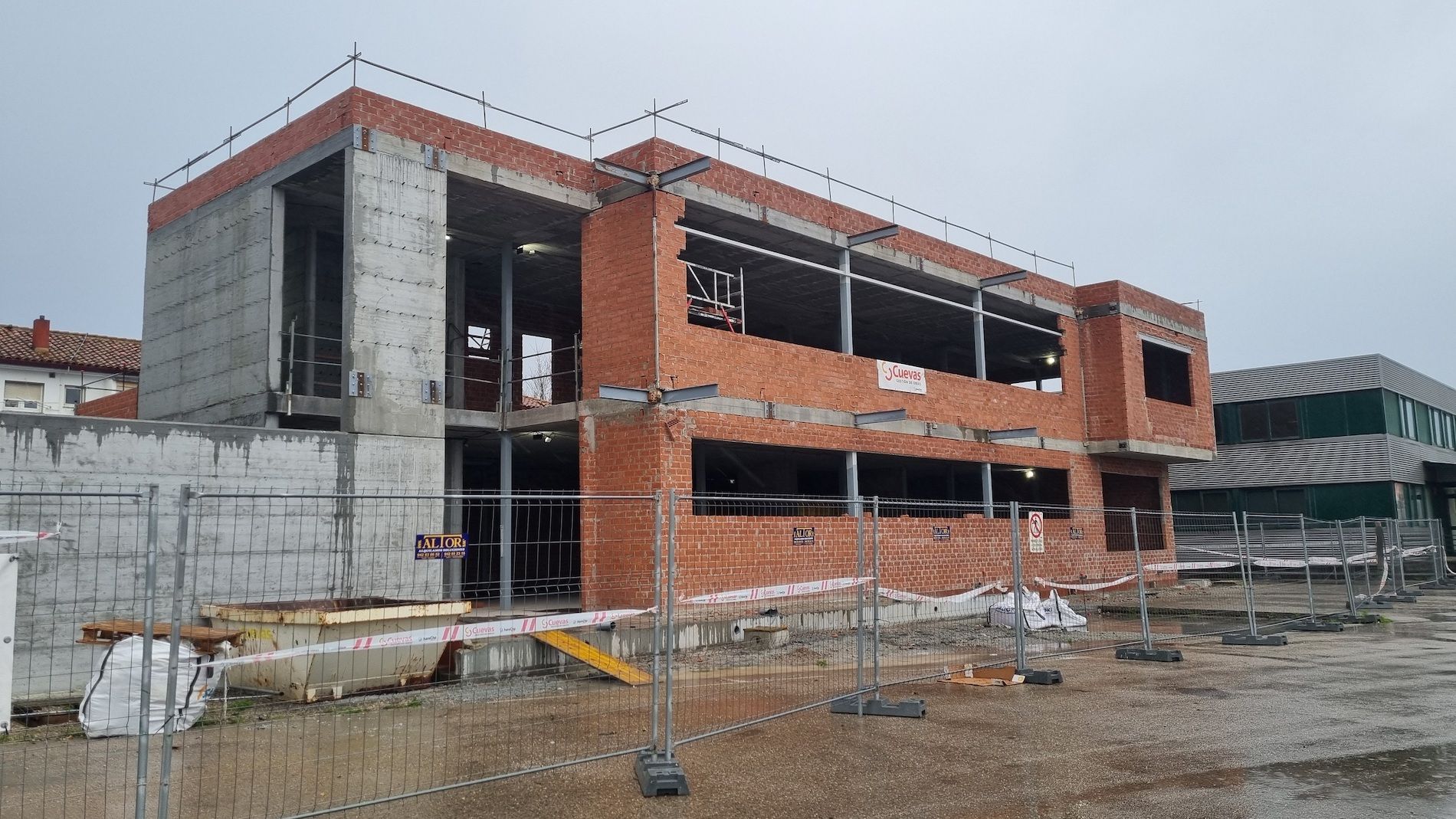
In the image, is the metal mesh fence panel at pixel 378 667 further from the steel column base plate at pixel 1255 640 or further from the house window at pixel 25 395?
the house window at pixel 25 395

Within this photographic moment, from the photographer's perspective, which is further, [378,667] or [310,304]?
[310,304]

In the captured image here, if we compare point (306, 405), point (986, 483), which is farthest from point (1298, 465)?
point (306, 405)

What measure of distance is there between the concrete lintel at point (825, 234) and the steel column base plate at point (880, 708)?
928 cm

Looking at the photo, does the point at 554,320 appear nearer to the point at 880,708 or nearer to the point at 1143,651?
the point at 1143,651

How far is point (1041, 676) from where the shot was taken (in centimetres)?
1077

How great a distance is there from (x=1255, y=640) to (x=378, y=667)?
38.0ft

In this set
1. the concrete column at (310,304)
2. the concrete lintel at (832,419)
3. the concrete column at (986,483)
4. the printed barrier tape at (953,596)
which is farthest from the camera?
the concrete column at (986,483)

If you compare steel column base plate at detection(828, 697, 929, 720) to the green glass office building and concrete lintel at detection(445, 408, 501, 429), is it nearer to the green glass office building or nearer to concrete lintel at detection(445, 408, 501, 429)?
concrete lintel at detection(445, 408, 501, 429)

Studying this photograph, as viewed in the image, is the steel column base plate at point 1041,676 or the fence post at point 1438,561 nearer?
the steel column base plate at point 1041,676

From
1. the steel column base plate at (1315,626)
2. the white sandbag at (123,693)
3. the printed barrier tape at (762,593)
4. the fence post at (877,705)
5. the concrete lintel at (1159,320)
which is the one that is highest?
the concrete lintel at (1159,320)

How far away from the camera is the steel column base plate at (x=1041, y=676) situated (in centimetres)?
1069

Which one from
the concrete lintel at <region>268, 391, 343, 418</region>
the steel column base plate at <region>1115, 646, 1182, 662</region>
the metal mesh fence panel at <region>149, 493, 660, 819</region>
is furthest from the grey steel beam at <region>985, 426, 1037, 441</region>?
the concrete lintel at <region>268, 391, 343, 418</region>

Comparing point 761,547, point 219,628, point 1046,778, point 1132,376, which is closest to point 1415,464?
point 1132,376

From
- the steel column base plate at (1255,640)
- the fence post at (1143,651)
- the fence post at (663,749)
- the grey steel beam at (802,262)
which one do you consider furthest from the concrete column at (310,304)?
the steel column base plate at (1255,640)
